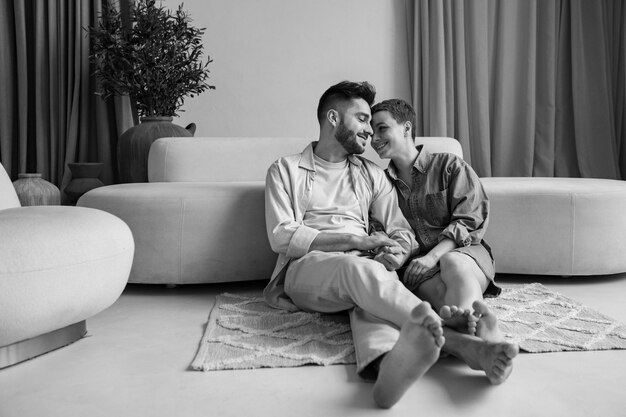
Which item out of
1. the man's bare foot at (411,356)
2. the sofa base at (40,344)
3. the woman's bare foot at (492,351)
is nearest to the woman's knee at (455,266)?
the woman's bare foot at (492,351)

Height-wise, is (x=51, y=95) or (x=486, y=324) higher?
(x=51, y=95)

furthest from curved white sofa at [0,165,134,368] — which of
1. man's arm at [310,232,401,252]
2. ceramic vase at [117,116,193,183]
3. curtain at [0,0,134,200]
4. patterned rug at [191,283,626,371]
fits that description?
curtain at [0,0,134,200]

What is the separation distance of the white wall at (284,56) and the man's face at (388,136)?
201cm

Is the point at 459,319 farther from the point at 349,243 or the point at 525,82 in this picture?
the point at 525,82

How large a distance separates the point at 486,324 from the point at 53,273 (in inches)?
41.3

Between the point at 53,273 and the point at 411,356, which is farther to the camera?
the point at 53,273

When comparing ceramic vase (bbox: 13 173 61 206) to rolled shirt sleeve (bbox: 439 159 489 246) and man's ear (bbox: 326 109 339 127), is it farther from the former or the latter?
rolled shirt sleeve (bbox: 439 159 489 246)

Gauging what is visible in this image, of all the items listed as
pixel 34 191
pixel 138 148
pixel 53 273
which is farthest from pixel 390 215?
pixel 34 191

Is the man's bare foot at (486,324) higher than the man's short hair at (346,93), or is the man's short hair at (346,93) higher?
the man's short hair at (346,93)

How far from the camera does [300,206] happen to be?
1.97m

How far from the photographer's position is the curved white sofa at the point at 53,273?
1354 millimetres

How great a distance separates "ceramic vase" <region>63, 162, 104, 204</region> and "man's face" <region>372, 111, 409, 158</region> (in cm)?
207

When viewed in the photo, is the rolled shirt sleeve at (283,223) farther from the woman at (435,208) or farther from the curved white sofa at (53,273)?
the curved white sofa at (53,273)

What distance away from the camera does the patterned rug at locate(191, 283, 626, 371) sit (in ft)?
4.80
